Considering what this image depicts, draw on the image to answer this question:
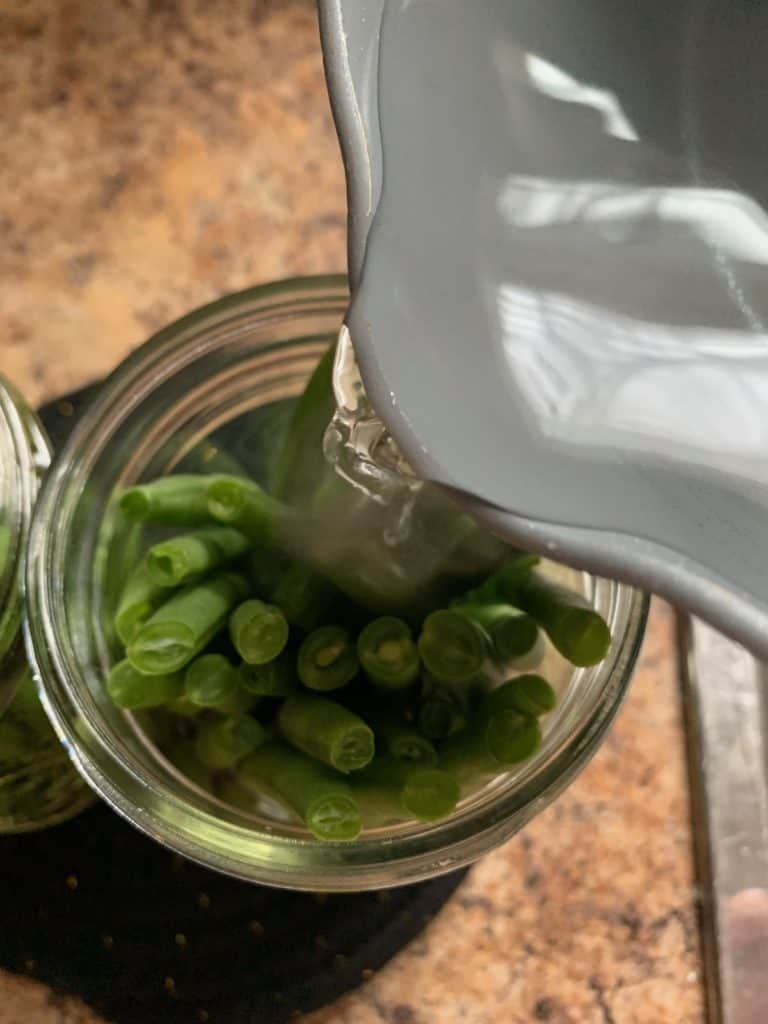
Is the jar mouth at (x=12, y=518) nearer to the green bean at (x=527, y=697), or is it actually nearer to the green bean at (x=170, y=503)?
the green bean at (x=170, y=503)

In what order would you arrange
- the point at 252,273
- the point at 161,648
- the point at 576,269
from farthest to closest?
the point at 252,273 < the point at 161,648 < the point at 576,269

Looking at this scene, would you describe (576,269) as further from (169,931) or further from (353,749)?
(169,931)

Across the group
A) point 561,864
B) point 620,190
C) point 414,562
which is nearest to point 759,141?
point 620,190

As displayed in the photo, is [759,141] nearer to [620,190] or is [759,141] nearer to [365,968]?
[620,190]

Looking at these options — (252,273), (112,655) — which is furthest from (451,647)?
(252,273)

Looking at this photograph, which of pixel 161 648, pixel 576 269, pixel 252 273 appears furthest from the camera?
pixel 252 273

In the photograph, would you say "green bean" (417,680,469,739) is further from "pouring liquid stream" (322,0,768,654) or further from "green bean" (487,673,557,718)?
"pouring liquid stream" (322,0,768,654)
